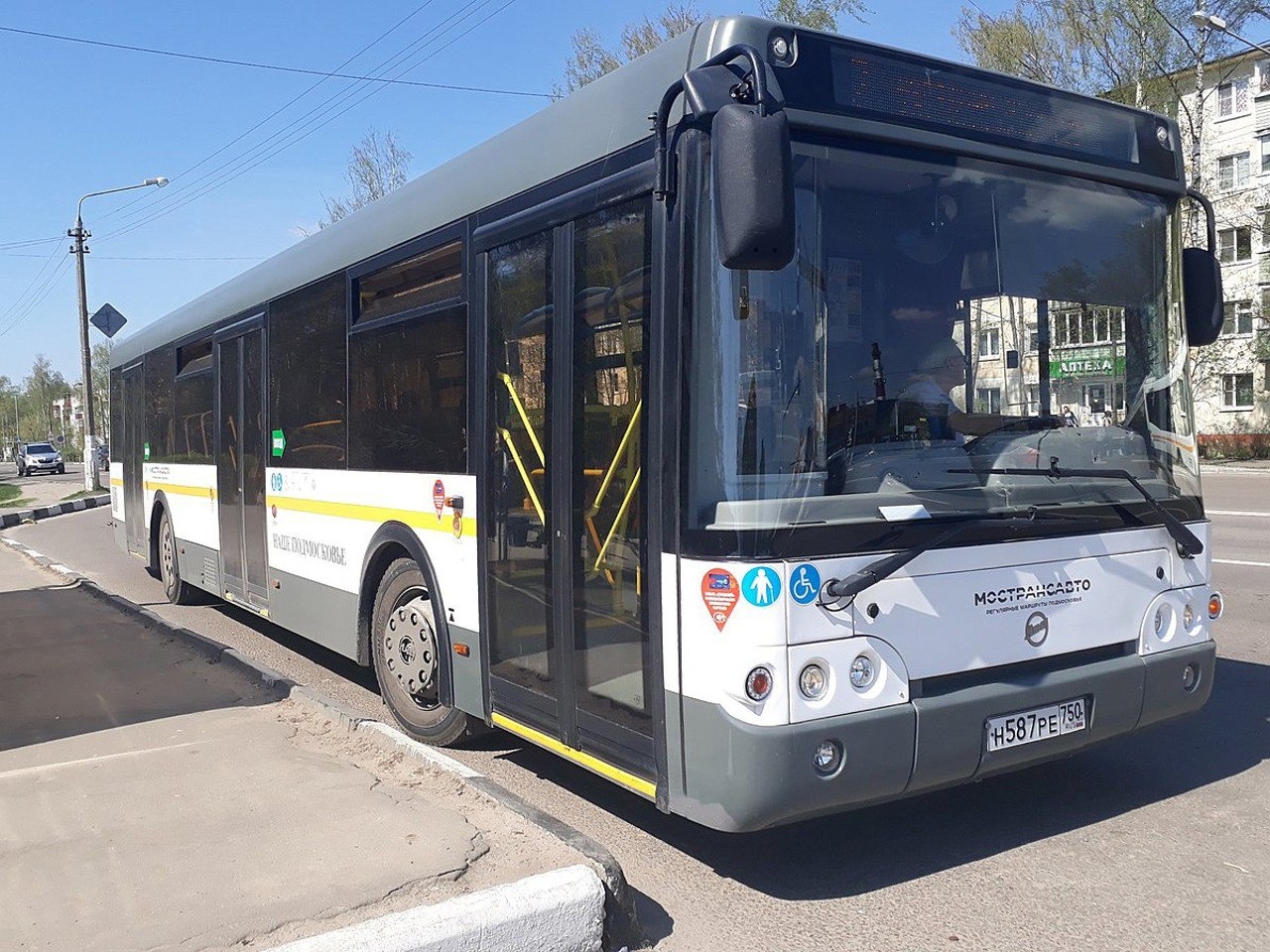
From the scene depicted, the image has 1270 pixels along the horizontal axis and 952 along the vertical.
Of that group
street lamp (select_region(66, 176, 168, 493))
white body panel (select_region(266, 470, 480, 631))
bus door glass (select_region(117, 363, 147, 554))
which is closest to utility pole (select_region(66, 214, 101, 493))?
street lamp (select_region(66, 176, 168, 493))

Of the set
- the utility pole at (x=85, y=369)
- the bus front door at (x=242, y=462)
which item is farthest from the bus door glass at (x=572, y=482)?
the utility pole at (x=85, y=369)

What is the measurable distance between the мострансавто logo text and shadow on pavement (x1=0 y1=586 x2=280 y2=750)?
4564 mm

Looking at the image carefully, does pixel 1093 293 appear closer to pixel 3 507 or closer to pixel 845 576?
pixel 845 576

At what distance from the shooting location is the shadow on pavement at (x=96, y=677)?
6.94m

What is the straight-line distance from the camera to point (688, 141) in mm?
4145

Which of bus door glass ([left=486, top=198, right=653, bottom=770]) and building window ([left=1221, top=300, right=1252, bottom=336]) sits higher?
building window ([left=1221, top=300, right=1252, bottom=336])

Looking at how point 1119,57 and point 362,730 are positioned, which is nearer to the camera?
point 362,730

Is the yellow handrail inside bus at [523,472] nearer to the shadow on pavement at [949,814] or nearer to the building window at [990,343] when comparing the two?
the shadow on pavement at [949,814]

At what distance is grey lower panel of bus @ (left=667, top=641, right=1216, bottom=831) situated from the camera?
156 inches

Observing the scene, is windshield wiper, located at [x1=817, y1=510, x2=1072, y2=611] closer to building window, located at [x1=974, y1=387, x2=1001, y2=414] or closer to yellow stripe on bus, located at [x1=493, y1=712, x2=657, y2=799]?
building window, located at [x1=974, y1=387, x2=1001, y2=414]

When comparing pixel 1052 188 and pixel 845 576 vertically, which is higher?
pixel 1052 188

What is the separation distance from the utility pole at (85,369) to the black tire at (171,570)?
964 inches

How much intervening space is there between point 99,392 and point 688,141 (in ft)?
330

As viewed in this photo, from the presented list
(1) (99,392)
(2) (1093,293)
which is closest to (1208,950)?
(2) (1093,293)
